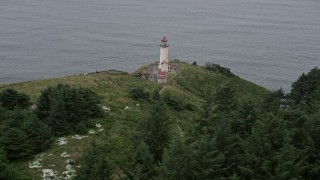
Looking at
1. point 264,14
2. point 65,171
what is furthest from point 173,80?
point 264,14

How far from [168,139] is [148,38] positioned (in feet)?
303

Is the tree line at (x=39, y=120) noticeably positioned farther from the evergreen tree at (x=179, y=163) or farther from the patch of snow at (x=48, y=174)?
the evergreen tree at (x=179, y=163)

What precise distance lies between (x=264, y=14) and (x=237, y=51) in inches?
2222

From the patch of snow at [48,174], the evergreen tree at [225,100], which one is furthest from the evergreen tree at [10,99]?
the evergreen tree at [225,100]

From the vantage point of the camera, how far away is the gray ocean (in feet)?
301

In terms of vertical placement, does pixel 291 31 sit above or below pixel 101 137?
above

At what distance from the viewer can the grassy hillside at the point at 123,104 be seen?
26406mm

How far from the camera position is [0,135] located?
26.6 m

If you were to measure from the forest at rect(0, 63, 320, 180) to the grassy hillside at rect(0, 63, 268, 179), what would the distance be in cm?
19

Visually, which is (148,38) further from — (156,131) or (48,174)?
(48,174)

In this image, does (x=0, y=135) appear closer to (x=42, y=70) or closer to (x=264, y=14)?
(x=42, y=70)

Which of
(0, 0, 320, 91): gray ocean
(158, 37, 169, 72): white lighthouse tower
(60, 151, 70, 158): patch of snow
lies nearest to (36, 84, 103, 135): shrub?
(60, 151, 70, 158): patch of snow

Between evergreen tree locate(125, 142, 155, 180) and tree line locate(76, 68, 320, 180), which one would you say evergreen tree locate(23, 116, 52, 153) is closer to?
tree line locate(76, 68, 320, 180)

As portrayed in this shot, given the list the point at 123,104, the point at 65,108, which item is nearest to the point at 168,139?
the point at 65,108
